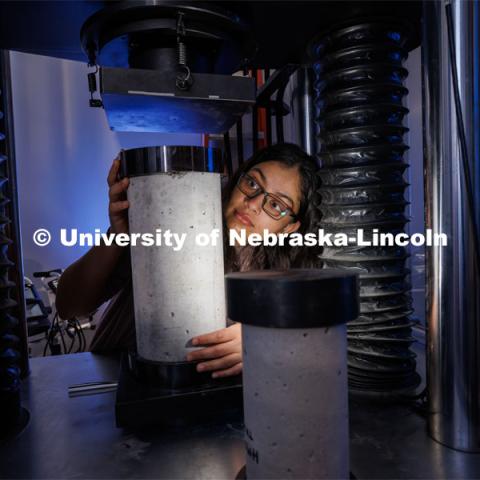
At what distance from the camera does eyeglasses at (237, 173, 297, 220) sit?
4.05 feet

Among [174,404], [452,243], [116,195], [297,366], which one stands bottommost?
[174,404]

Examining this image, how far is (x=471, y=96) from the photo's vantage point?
0.57m

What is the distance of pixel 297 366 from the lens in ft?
1.31

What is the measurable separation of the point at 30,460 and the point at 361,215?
67 centimetres

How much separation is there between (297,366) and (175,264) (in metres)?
0.27

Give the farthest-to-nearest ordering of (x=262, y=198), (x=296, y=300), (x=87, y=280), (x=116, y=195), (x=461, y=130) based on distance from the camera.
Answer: (x=262, y=198) < (x=87, y=280) < (x=116, y=195) < (x=461, y=130) < (x=296, y=300)

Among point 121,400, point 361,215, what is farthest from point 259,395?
point 361,215

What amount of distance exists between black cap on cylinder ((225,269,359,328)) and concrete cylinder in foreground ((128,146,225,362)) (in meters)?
0.21

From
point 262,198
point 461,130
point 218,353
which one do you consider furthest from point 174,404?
point 262,198

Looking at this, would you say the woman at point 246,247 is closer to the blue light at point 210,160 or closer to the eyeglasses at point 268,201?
the eyeglasses at point 268,201

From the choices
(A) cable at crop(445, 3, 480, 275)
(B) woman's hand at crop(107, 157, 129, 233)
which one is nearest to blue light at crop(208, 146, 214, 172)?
(B) woman's hand at crop(107, 157, 129, 233)

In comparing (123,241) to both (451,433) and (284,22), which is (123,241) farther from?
(451,433)

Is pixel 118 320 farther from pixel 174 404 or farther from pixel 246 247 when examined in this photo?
pixel 174 404

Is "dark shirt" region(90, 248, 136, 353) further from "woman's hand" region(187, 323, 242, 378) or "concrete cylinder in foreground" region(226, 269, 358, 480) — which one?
"concrete cylinder in foreground" region(226, 269, 358, 480)
